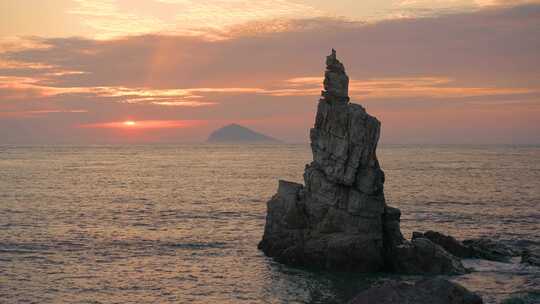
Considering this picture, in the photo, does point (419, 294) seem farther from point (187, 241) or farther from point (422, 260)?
point (187, 241)

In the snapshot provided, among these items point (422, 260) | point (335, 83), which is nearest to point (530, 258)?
point (422, 260)

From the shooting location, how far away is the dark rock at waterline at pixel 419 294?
28.6 m

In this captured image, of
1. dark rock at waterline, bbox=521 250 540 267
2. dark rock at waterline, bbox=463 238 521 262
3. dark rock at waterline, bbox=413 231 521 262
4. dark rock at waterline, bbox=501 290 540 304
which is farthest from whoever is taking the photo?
dark rock at waterline, bbox=413 231 521 262

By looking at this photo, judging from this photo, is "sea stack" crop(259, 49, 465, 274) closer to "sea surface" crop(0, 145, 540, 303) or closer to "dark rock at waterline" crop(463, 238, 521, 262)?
"sea surface" crop(0, 145, 540, 303)

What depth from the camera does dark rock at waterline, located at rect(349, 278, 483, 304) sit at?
28.6 meters

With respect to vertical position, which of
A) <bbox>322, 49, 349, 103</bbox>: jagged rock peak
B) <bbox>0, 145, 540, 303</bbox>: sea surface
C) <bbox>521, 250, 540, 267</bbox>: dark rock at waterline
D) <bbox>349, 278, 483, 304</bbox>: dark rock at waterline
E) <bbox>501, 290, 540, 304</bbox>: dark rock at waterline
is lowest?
<bbox>0, 145, 540, 303</bbox>: sea surface

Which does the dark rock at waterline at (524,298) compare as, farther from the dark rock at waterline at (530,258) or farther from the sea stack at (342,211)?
the dark rock at waterline at (530,258)

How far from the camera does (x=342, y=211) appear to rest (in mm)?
48625

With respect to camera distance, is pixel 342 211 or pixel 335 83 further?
pixel 335 83

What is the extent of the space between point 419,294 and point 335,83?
26.8 metres

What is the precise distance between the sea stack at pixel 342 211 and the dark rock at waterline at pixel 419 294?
1661 cm

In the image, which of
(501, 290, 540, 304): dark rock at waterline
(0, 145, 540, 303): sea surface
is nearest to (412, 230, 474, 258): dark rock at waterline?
(0, 145, 540, 303): sea surface

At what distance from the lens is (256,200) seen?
296 ft

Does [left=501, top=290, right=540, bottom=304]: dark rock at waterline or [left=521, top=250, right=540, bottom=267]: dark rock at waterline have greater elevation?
[left=521, top=250, right=540, bottom=267]: dark rock at waterline
